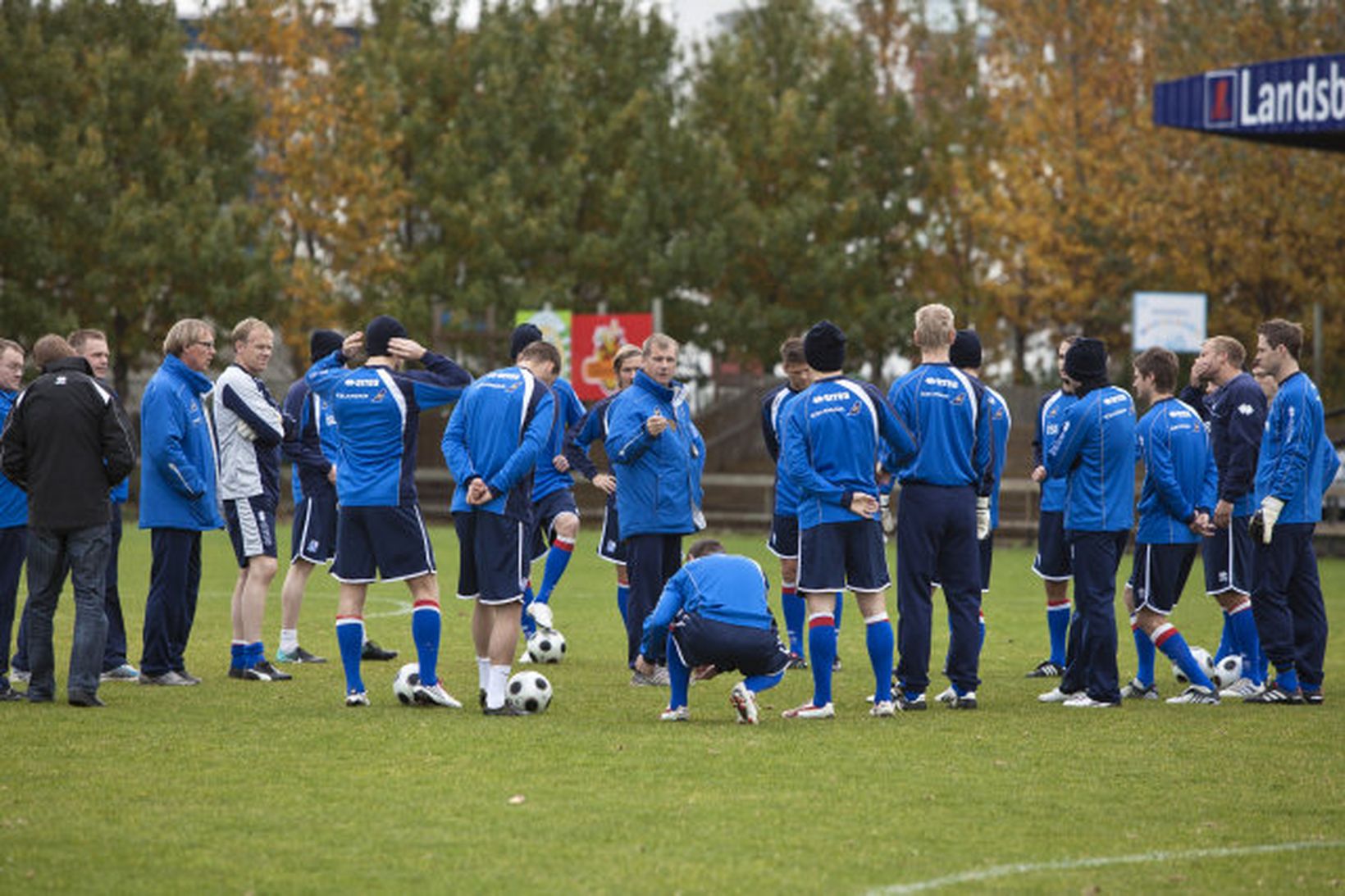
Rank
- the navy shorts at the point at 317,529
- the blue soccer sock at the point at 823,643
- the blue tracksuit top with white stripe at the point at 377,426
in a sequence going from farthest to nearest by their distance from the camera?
the navy shorts at the point at 317,529 < the blue tracksuit top with white stripe at the point at 377,426 < the blue soccer sock at the point at 823,643

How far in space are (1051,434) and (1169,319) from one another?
21911 millimetres

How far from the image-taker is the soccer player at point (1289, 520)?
1188 centimetres

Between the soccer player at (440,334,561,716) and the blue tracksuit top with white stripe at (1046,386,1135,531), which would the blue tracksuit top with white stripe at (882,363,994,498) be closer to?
the blue tracksuit top with white stripe at (1046,386,1135,531)

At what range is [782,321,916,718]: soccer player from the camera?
11.0 meters

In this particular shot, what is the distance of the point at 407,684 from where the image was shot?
38.5 feet

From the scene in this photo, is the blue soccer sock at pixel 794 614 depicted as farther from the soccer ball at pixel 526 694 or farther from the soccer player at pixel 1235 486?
the soccer ball at pixel 526 694

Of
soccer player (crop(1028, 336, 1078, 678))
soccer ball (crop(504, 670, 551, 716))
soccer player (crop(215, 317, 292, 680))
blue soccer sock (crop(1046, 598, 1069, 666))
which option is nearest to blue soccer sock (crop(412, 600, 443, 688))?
soccer ball (crop(504, 670, 551, 716))

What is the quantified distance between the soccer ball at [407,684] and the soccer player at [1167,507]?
14.7 ft

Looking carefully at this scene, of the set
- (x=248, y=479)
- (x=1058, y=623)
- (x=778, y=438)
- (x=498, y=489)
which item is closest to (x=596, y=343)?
(x=778, y=438)

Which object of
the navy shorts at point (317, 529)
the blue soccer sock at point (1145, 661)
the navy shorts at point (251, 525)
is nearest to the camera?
the blue soccer sock at point (1145, 661)

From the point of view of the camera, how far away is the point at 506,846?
7664mm

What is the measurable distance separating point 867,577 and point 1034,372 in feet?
109

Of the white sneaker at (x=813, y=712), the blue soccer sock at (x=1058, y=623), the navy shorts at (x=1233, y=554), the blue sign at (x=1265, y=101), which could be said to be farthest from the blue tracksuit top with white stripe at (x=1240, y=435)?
the blue sign at (x=1265, y=101)

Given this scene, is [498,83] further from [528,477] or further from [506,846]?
[506,846]
